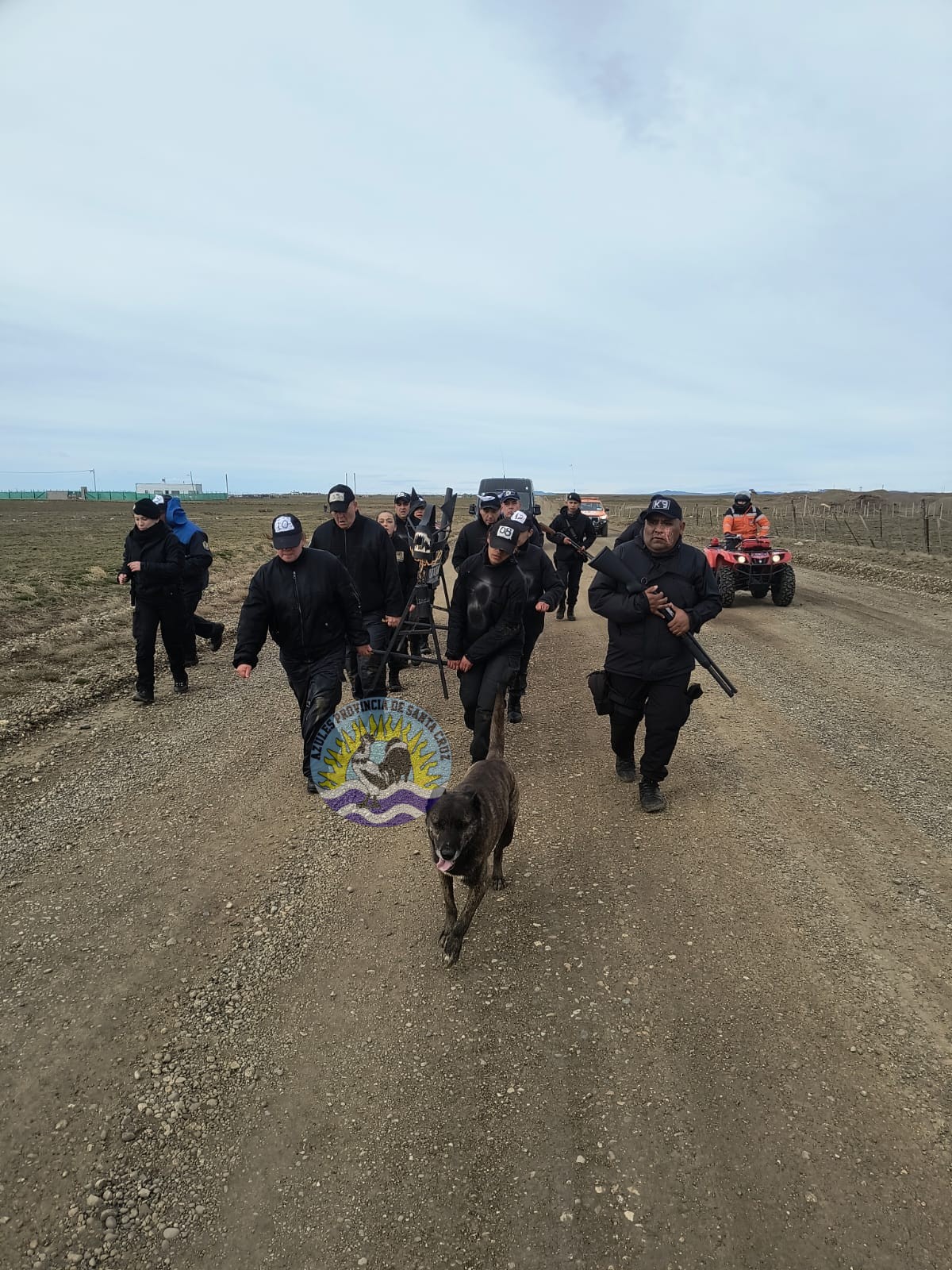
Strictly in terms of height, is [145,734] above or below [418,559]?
below

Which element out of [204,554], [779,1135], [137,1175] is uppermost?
[204,554]

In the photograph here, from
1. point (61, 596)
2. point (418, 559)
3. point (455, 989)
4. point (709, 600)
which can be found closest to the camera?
point (455, 989)

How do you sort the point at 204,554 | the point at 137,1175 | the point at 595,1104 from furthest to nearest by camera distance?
the point at 204,554
the point at 595,1104
the point at 137,1175

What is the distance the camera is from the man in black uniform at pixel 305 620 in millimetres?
5270

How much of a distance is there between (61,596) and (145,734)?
9770 millimetres

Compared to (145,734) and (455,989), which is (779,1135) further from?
(145,734)

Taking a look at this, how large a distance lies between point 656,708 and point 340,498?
134 inches

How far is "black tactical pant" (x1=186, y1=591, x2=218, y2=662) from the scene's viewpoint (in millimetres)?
8477

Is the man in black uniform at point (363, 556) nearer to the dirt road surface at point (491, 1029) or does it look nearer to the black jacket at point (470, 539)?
the black jacket at point (470, 539)

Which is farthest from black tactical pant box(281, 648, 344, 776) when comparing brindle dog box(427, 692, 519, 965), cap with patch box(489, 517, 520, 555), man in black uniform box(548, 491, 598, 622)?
man in black uniform box(548, 491, 598, 622)

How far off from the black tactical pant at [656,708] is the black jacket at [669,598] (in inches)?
3.5

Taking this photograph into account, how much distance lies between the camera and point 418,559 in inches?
310

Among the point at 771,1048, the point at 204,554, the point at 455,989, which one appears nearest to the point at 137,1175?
the point at 455,989

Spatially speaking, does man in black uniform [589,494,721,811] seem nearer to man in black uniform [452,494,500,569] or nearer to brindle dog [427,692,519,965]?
brindle dog [427,692,519,965]
